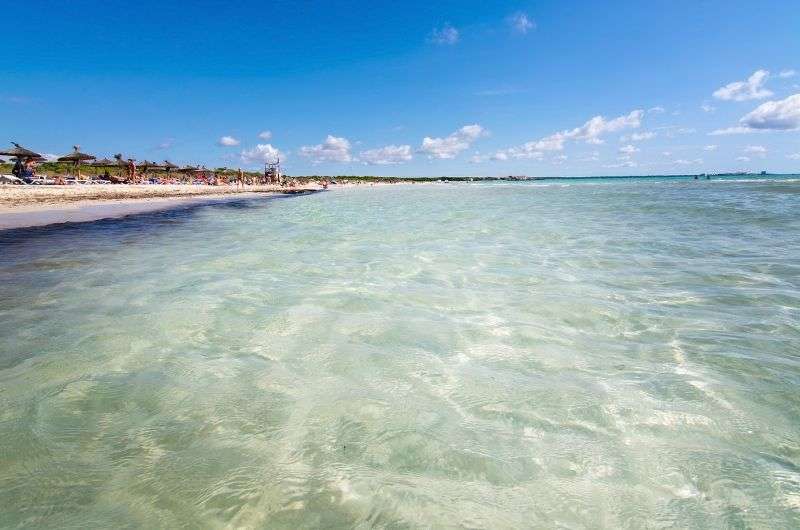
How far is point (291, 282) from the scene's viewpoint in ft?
20.4

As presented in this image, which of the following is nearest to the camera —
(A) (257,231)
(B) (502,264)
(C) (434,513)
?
(C) (434,513)

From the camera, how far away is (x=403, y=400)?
2.88m

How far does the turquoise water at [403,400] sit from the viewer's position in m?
1.94

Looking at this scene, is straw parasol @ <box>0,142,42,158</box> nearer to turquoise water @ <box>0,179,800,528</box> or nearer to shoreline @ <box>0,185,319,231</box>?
shoreline @ <box>0,185,319,231</box>

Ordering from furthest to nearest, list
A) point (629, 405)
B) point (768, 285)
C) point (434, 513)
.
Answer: point (768, 285) → point (629, 405) → point (434, 513)

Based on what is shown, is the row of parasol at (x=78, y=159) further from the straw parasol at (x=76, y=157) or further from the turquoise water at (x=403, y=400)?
the turquoise water at (x=403, y=400)

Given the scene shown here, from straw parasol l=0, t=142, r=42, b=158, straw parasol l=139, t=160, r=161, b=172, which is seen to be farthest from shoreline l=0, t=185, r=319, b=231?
straw parasol l=139, t=160, r=161, b=172

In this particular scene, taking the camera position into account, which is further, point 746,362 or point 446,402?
point 746,362

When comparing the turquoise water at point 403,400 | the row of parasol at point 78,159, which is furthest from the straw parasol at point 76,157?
the turquoise water at point 403,400

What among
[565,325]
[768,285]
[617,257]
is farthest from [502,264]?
[768,285]

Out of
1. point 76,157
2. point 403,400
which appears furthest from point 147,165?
point 403,400

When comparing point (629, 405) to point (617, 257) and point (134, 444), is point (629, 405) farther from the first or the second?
point (617, 257)

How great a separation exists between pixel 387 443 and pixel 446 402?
2.01 feet

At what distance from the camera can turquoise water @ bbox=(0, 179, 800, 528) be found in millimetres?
1942
